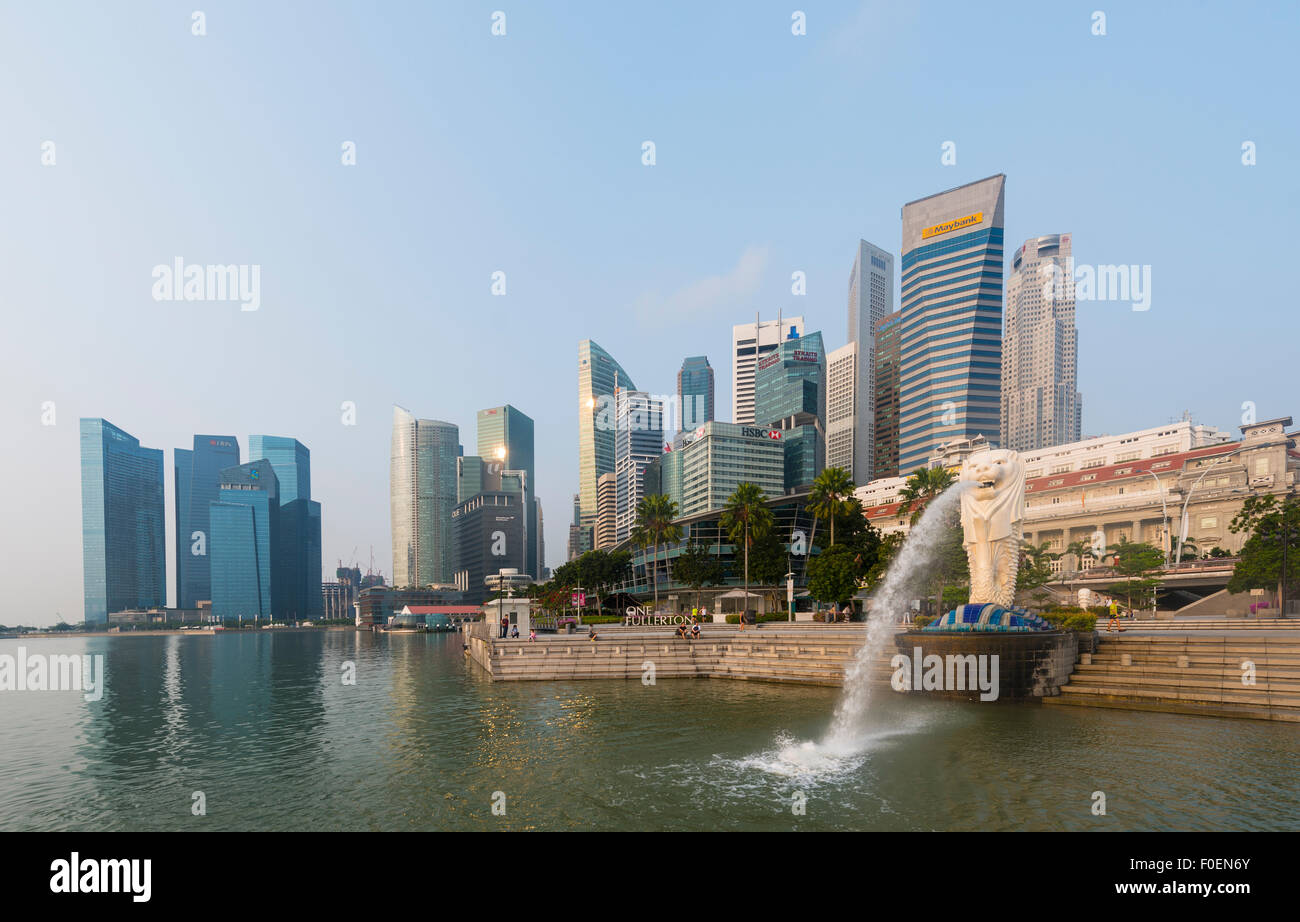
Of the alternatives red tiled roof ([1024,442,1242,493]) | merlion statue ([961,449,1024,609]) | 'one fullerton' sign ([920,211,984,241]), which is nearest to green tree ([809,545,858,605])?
merlion statue ([961,449,1024,609])

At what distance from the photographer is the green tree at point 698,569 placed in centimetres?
9325

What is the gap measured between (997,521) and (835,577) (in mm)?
29638

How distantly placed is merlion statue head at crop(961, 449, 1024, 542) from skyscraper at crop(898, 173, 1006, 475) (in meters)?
154

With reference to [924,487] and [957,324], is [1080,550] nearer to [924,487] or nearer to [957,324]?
[924,487]

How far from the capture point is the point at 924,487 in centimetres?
6600

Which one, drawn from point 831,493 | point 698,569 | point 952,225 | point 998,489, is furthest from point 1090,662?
point 952,225

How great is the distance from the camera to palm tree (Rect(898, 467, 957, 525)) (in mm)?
63688

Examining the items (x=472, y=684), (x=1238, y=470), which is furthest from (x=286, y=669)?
(x=1238, y=470)

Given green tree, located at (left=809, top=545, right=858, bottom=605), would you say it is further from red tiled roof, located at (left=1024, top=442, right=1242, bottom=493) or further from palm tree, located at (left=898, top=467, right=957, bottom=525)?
red tiled roof, located at (left=1024, top=442, right=1242, bottom=493)

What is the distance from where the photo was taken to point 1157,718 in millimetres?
26125

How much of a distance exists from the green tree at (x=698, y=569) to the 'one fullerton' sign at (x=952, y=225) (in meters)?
143

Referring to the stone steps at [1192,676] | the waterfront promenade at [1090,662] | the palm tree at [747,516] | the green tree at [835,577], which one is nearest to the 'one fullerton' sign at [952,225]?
the palm tree at [747,516]
